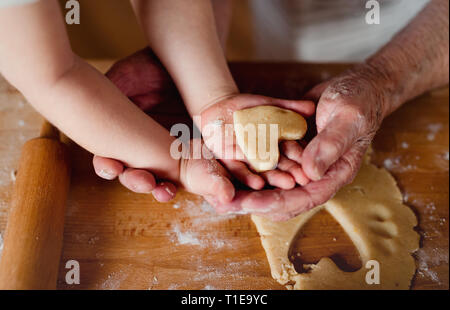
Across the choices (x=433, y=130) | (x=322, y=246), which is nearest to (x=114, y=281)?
(x=322, y=246)

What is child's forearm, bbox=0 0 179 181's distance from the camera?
1.98 ft

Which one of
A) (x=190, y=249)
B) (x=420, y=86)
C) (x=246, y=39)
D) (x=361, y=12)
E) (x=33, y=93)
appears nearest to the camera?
(x=33, y=93)

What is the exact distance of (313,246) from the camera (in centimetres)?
82

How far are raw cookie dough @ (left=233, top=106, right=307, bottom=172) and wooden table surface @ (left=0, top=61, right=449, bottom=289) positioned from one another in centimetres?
17

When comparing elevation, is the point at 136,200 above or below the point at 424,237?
above

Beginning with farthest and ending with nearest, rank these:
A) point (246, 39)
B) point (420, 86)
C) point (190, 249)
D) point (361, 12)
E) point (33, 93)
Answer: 1. point (246, 39)
2. point (361, 12)
3. point (420, 86)
4. point (190, 249)
5. point (33, 93)

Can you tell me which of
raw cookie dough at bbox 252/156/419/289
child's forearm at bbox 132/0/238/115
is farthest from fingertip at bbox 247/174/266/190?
child's forearm at bbox 132/0/238/115

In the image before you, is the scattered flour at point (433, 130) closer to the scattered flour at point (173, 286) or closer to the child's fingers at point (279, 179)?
the child's fingers at point (279, 179)

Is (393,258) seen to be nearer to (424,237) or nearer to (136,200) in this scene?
(424,237)

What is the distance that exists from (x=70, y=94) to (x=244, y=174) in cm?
36

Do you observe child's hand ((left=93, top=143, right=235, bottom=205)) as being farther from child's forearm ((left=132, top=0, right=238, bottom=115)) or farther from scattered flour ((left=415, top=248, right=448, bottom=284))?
scattered flour ((left=415, top=248, right=448, bottom=284))

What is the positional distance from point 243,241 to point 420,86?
0.67 meters

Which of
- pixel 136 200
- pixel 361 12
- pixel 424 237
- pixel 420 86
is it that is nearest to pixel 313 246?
pixel 424 237

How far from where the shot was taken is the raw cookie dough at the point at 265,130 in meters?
0.74
